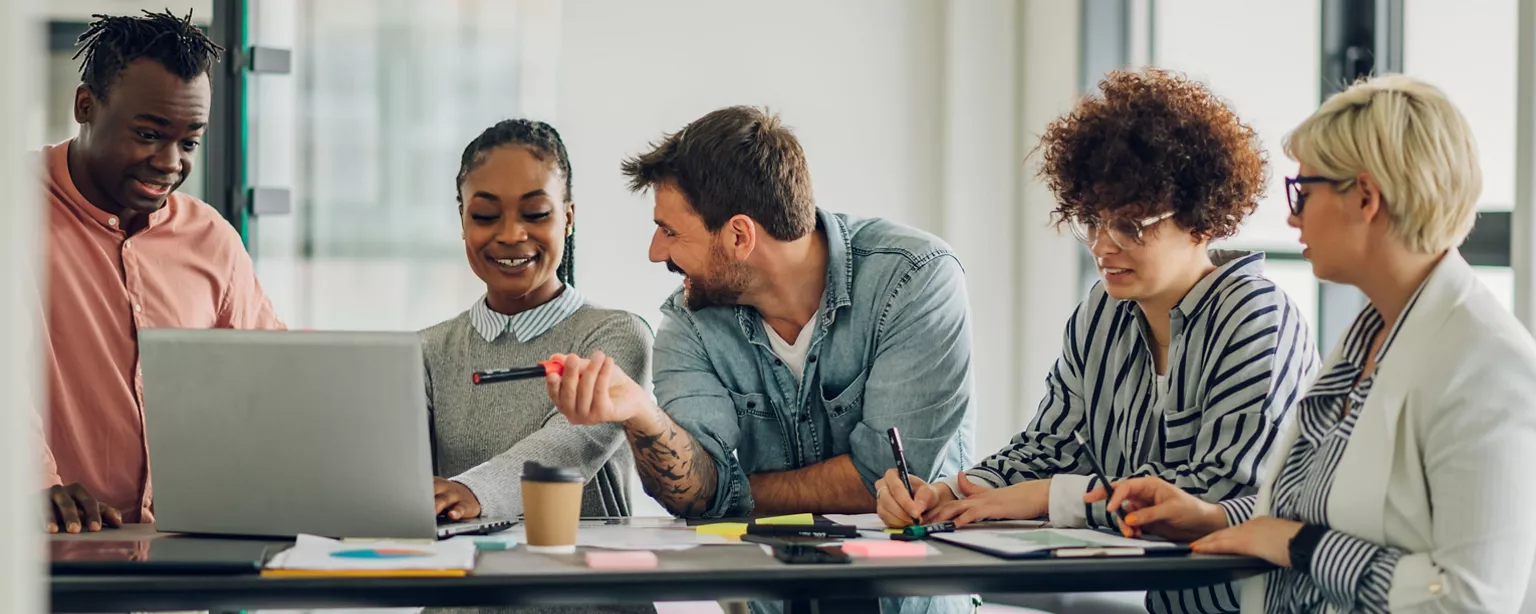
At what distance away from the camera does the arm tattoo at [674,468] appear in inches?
81.4

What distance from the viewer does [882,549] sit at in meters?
1.62

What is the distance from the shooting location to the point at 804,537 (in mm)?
1754

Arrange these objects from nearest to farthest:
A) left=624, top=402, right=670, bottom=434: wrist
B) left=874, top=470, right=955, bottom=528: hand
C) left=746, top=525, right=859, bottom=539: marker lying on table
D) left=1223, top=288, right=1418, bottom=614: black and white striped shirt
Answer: left=1223, top=288, right=1418, bottom=614: black and white striped shirt, left=746, top=525, right=859, bottom=539: marker lying on table, left=874, top=470, right=955, bottom=528: hand, left=624, top=402, right=670, bottom=434: wrist

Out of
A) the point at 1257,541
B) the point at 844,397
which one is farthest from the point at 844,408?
the point at 1257,541

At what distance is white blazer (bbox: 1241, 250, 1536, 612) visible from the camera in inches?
57.9

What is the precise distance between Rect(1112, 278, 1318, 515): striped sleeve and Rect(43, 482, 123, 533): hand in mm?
1326

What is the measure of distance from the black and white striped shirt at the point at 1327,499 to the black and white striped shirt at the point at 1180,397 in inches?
3.2

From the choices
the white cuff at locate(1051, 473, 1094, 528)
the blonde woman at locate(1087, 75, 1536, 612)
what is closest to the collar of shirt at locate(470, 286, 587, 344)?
the white cuff at locate(1051, 473, 1094, 528)

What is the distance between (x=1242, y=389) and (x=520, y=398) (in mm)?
1101

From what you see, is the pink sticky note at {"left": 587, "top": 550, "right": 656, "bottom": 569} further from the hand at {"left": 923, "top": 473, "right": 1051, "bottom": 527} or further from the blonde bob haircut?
the blonde bob haircut

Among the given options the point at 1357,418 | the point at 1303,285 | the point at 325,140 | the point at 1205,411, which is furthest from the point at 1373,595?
the point at 325,140

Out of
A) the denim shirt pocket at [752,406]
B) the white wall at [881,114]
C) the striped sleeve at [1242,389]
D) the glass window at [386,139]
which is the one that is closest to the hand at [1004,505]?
the striped sleeve at [1242,389]

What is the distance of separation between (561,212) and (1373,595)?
A: 4.54 feet

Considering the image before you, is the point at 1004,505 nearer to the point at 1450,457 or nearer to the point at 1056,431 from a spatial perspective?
the point at 1056,431
